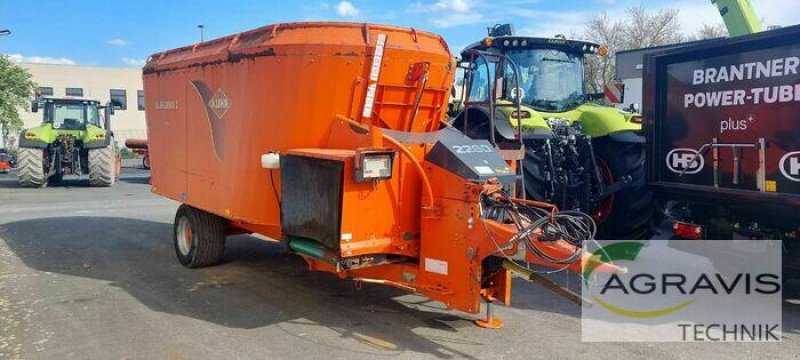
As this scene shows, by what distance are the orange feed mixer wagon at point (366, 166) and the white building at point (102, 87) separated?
38.4 m

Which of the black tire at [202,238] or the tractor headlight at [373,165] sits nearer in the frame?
the tractor headlight at [373,165]

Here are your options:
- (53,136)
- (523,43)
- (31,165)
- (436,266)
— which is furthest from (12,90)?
(436,266)

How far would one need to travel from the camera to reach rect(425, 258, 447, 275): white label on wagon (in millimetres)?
4609

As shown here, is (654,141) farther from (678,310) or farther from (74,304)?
(74,304)

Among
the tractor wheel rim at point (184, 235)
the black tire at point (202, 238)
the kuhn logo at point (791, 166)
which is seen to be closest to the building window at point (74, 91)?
the tractor wheel rim at point (184, 235)

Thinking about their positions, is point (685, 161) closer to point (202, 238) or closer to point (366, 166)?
point (366, 166)

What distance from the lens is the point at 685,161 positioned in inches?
230

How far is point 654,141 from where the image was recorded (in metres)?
6.10

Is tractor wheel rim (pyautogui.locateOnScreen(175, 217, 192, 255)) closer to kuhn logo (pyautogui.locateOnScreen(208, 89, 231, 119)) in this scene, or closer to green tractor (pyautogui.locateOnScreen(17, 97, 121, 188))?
kuhn logo (pyautogui.locateOnScreen(208, 89, 231, 119))

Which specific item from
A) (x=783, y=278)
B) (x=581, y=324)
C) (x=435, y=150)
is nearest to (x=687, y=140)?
(x=783, y=278)

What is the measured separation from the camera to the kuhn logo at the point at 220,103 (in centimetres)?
567

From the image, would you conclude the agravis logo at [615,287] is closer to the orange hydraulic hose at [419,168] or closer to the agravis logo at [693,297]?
the agravis logo at [693,297]

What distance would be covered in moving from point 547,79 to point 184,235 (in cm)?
493

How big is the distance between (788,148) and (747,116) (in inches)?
Result: 17.1
